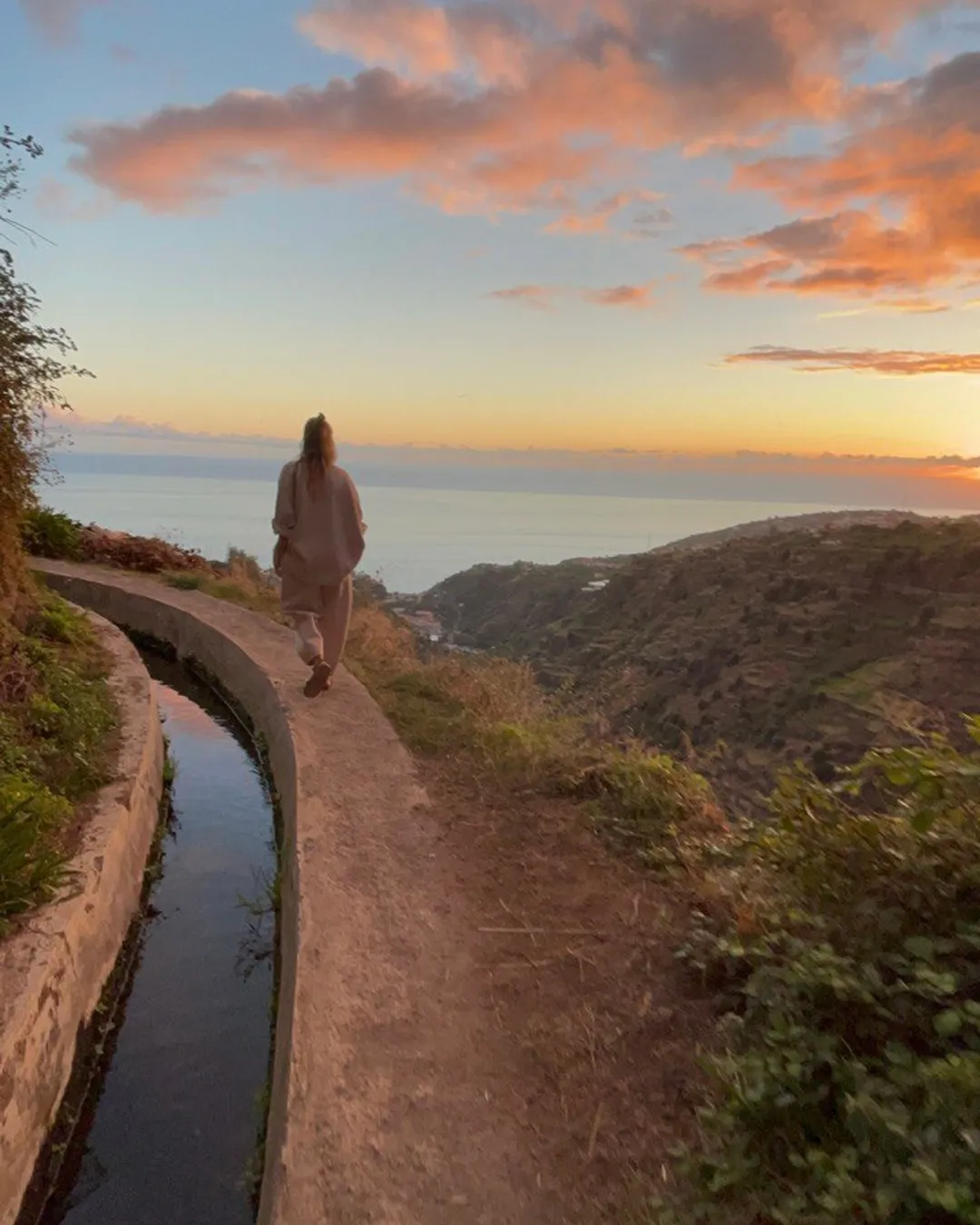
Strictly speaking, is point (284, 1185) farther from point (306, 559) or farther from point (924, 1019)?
point (306, 559)

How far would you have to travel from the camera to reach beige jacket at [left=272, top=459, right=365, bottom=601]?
298 inches

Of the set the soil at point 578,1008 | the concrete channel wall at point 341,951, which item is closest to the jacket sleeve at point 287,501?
the concrete channel wall at point 341,951

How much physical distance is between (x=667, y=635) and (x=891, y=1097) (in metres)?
25.2

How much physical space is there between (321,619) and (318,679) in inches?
23.4

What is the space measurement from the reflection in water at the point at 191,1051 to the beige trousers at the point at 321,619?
5.11ft

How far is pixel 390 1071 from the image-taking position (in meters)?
3.31

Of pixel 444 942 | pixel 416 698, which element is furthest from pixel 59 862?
pixel 416 698

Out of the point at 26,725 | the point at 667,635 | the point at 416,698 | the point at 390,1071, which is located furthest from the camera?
the point at 667,635

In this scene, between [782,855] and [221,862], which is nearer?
[782,855]

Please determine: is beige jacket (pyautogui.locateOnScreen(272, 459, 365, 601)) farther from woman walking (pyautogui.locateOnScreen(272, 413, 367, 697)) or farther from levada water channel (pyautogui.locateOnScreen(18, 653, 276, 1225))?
levada water channel (pyautogui.locateOnScreen(18, 653, 276, 1225))

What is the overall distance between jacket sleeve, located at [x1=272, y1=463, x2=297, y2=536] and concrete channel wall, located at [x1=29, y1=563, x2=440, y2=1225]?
59.2 inches

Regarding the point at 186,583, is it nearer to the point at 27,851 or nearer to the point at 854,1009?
the point at 27,851

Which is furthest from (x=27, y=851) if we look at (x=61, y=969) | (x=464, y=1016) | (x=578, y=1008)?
(x=578, y=1008)

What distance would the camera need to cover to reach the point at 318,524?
7594 mm
